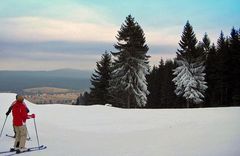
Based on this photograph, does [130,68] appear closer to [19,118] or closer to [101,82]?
[101,82]

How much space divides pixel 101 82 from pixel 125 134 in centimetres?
3978

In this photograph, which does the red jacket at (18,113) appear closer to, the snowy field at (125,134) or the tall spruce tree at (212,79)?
the snowy field at (125,134)

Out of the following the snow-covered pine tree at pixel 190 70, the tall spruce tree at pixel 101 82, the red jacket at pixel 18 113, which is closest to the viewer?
the red jacket at pixel 18 113

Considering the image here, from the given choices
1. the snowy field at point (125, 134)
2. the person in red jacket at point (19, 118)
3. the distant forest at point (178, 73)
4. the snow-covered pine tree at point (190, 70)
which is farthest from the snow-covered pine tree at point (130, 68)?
the person in red jacket at point (19, 118)

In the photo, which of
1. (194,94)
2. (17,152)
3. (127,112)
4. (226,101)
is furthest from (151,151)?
(226,101)

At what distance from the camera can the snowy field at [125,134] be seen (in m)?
11.9

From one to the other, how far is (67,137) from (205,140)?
628 cm

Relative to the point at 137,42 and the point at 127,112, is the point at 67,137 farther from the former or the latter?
Answer: the point at 137,42

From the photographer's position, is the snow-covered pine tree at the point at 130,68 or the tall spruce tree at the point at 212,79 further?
the tall spruce tree at the point at 212,79

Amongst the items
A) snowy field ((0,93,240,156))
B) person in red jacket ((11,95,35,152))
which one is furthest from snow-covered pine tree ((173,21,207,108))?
person in red jacket ((11,95,35,152))

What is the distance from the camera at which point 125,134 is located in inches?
669

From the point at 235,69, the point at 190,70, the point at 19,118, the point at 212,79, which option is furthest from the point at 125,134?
the point at 212,79

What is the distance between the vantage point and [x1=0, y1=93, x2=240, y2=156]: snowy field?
11.9 m

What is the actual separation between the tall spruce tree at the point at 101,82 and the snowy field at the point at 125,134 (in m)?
29.2
